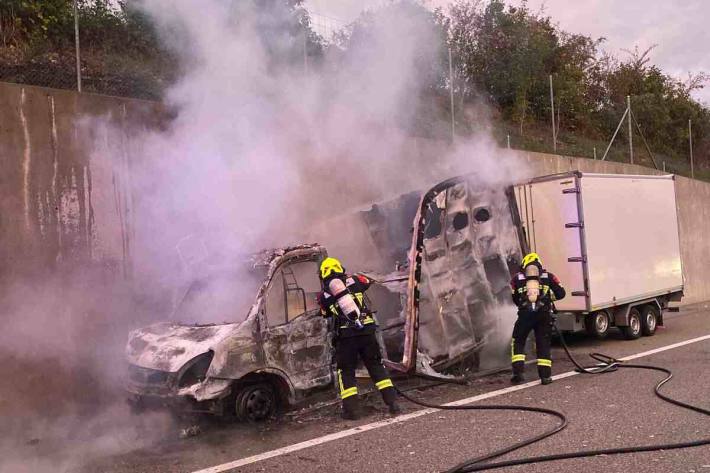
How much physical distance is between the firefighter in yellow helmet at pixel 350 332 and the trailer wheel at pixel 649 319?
668 cm

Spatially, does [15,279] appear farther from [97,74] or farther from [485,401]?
[485,401]

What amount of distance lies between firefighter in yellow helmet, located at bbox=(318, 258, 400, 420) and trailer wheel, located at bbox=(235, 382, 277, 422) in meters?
0.66

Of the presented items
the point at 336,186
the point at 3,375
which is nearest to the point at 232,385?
the point at 3,375

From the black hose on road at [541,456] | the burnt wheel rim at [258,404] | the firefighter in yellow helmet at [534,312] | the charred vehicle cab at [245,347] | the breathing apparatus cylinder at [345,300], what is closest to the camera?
the black hose on road at [541,456]

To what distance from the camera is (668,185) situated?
1161 centimetres

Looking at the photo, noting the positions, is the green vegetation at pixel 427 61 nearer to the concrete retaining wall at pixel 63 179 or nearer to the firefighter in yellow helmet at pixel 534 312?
the concrete retaining wall at pixel 63 179

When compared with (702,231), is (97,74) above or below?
above

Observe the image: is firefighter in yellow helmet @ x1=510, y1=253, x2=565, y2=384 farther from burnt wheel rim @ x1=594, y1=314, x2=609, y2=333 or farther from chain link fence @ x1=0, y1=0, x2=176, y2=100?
chain link fence @ x1=0, y1=0, x2=176, y2=100

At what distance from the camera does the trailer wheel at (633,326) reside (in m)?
10.3

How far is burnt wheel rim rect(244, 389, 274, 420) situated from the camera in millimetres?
5537

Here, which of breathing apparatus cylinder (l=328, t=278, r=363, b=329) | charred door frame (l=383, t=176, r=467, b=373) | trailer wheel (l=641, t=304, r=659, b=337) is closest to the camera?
breathing apparatus cylinder (l=328, t=278, r=363, b=329)

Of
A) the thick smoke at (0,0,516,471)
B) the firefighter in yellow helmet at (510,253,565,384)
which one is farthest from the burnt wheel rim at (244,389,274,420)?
the firefighter in yellow helmet at (510,253,565,384)

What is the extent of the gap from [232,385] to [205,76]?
4.44 meters

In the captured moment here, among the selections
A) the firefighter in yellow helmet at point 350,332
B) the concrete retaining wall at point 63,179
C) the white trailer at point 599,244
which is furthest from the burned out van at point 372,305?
the concrete retaining wall at point 63,179
